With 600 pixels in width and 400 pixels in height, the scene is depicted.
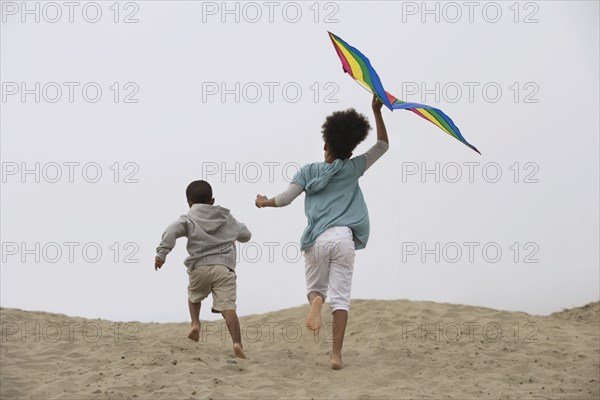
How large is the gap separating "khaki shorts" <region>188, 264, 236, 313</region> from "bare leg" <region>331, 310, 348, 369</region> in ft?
2.76

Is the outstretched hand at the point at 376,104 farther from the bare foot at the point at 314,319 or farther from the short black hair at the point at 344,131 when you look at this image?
the bare foot at the point at 314,319

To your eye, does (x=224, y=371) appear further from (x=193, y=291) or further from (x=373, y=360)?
(x=373, y=360)

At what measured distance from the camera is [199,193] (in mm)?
6801

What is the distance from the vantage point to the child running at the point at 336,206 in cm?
632

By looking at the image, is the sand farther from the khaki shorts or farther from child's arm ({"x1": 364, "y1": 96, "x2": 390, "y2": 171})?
child's arm ({"x1": 364, "y1": 96, "x2": 390, "y2": 171})

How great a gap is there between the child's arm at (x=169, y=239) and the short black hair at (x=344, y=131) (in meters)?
1.24

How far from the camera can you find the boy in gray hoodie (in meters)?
6.68

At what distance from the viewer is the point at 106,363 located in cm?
624

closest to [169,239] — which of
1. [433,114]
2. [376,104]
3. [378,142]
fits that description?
[378,142]

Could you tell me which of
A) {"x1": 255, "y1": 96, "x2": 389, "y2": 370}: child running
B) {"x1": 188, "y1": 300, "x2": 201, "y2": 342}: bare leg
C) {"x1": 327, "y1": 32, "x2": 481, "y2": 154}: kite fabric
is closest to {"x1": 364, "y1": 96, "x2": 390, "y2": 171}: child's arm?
{"x1": 255, "y1": 96, "x2": 389, "y2": 370}: child running

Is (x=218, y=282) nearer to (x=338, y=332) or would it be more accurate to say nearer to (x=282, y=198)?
(x=282, y=198)

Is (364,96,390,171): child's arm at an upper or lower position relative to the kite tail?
lower

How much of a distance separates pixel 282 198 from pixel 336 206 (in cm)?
39

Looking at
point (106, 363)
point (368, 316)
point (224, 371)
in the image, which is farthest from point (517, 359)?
point (106, 363)
